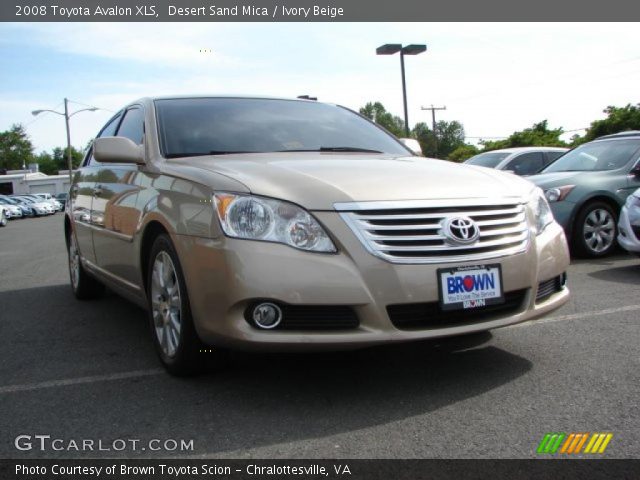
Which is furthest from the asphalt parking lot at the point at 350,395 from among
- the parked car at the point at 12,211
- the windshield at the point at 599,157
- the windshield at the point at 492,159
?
the parked car at the point at 12,211

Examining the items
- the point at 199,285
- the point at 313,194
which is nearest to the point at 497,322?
the point at 313,194

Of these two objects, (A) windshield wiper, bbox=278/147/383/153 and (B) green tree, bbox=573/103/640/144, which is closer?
(A) windshield wiper, bbox=278/147/383/153

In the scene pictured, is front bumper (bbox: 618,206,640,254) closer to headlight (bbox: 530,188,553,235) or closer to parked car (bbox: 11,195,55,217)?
headlight (bbox: 530,188,553,235)

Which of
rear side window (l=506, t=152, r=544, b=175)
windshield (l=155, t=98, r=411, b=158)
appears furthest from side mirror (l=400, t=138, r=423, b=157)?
rear side window (l=506, t=152, r=544, b=175)

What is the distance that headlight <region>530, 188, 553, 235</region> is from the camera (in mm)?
3590

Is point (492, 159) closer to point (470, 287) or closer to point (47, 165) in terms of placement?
point (470, 287)

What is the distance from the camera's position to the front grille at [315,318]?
299 centimetres

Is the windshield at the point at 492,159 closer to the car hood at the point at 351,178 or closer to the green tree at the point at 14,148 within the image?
the car hood at the point at 351,178

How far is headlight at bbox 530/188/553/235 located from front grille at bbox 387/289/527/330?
0.52 meters

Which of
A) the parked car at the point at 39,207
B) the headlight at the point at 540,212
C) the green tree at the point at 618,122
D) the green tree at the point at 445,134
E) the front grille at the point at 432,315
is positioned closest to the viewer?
the front grille at the point at 432,315

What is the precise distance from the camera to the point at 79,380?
3.58 m

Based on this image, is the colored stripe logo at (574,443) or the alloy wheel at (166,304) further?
the alloy wheel at (166,304)

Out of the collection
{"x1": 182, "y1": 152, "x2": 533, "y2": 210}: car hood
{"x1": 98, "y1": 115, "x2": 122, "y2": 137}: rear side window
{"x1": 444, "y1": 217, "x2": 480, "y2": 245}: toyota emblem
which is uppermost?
{"x1": 98, "y1": 115, "x2": 122, "y2": 137}: rear side window

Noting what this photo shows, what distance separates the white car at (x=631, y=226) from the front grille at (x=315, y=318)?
455 cm
